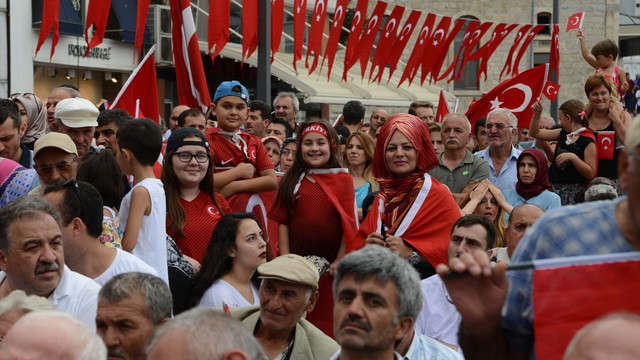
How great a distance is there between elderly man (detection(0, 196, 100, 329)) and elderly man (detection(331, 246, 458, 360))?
1.24 metres

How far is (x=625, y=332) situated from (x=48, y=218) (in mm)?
2759

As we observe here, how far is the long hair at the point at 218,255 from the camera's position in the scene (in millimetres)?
5344

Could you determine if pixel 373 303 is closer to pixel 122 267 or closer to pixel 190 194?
pixel 122 267

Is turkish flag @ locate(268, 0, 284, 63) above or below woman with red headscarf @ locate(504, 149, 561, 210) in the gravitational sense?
→ above

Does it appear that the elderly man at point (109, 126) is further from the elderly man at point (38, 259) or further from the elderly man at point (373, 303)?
the elderly man at point (373, 303)

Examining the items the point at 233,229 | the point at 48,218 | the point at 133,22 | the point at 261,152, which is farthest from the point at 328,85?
the point at 48,218

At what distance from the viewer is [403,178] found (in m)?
5.80

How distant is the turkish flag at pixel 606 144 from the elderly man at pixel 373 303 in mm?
5253

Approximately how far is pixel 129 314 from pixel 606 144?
5.91 metres

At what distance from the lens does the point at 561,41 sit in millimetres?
39031

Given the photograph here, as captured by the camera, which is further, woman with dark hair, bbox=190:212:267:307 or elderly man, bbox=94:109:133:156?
elderly man, bbox=94:109:133:156

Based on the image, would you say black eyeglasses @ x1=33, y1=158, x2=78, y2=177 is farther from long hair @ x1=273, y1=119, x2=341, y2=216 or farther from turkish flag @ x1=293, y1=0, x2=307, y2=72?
turkish flag @ x1=293, y1=0, x2=307, y2=72

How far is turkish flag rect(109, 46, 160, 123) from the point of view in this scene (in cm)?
848

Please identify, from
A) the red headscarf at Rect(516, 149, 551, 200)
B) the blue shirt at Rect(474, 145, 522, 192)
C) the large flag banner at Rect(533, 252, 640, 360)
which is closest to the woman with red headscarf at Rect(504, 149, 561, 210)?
the red headscarf at Rect(516, 149, 551, 200)
